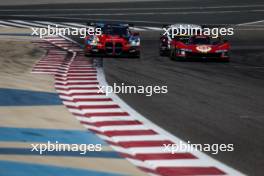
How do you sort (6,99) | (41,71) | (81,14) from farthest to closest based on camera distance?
1. (81,14)
2. (41,71)
3. (6,99)

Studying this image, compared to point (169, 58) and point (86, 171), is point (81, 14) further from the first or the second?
point (86, 171)

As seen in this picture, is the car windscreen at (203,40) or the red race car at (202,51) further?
the car windscreen at (203,40)

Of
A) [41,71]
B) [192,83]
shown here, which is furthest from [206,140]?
[41,71]

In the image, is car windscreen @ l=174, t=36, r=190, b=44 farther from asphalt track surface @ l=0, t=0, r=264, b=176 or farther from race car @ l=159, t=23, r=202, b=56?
asphalt track surface @ l=0, t=0, r=264, b=176

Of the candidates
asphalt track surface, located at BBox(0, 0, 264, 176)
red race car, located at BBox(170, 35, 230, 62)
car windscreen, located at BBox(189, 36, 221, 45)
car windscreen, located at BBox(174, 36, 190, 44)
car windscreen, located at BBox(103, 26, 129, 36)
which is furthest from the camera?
car windscreen, located at BBox(103, 26, 129, 36)

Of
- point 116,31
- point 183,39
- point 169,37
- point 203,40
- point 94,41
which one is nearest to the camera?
point 94,41

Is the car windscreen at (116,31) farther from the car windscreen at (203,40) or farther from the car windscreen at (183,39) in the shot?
the car windscreen at (203,40)

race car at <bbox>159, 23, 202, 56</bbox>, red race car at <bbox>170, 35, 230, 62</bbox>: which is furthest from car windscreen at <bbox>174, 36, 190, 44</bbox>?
red race car at <bbox>170, 35, 230, 62</bbox>

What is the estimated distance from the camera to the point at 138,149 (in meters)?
9.91

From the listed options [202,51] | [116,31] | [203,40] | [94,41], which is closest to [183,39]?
[203,40]

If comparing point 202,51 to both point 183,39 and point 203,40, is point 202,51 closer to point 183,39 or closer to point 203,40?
point 203,40

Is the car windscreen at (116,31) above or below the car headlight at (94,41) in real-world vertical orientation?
above

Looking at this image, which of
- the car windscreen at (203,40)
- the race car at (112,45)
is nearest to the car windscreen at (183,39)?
the car windscreen at (203,40)

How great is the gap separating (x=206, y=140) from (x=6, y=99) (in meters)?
4.59
